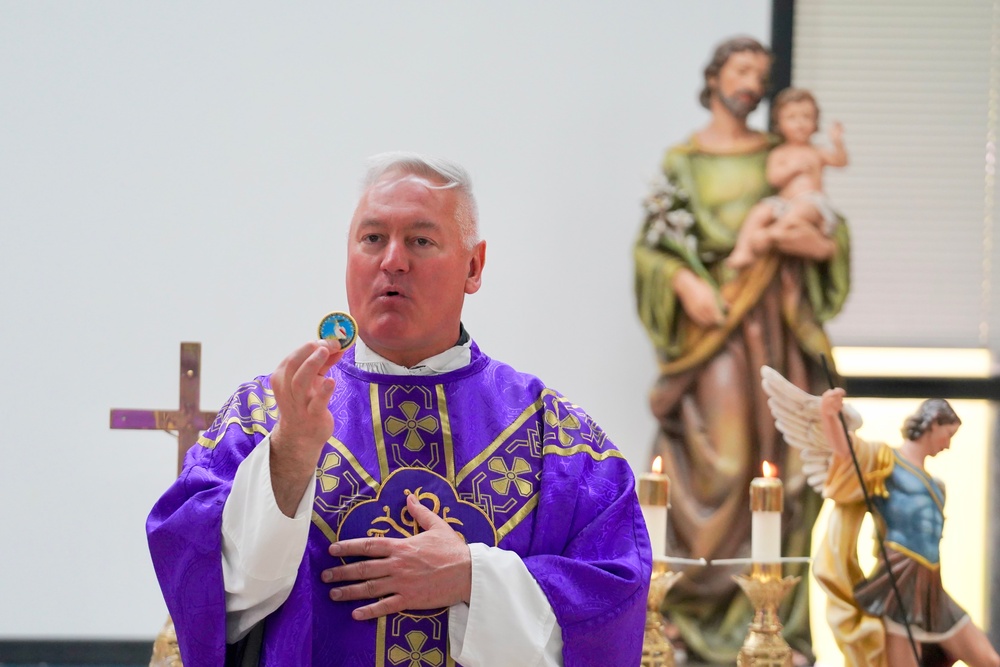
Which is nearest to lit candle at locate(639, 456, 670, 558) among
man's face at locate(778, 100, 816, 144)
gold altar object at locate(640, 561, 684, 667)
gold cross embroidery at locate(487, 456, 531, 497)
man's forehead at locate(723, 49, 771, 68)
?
gold altar object at locate(640, 561, 684, 667)

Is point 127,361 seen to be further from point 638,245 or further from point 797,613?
point 797,613

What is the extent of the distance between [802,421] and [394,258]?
7.38 feet

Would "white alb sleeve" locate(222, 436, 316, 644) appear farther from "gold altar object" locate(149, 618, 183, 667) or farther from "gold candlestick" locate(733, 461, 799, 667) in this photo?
"gold candlestick" locate(733, 461, 799, 667)

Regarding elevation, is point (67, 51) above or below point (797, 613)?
above

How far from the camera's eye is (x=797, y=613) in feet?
16.5

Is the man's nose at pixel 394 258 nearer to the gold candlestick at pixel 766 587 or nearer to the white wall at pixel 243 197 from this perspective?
the gold candlestick at pixel 766 587

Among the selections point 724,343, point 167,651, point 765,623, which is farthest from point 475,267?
point 724,343

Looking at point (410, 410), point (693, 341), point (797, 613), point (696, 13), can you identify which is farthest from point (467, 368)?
point (696, 13)

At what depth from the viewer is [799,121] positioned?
5152 mm

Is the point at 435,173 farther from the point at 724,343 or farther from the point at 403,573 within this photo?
the point at 724,343

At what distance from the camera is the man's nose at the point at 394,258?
2217 mm

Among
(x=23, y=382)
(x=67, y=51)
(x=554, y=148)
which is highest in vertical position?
(x=67, y=51)

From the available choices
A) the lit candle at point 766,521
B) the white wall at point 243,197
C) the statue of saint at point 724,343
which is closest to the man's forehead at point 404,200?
the lit candle at point 766,521

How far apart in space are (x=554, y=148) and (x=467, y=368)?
320cm
